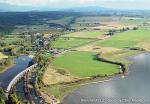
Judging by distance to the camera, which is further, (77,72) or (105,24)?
(105,24)

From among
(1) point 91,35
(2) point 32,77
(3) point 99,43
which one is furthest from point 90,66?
(1) point 91,35

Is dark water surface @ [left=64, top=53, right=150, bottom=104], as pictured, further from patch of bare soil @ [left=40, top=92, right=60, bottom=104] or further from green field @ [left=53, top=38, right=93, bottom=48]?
green field @ [left=53, top=38, right=93, bottom=48]

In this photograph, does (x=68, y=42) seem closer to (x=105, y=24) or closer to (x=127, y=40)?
(x=127, y=40)

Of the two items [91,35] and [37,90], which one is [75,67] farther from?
[91,35]

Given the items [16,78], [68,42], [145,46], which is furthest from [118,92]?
[68,42]

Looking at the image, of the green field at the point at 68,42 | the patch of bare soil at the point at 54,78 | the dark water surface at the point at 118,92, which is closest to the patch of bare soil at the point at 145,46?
the green field at the point at 68,42

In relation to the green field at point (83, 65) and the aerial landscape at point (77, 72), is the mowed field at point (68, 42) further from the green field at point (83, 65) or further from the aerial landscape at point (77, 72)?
the green field at point (83, 65)
